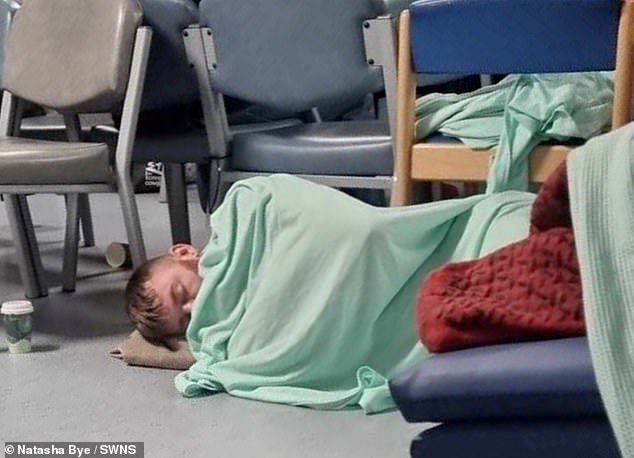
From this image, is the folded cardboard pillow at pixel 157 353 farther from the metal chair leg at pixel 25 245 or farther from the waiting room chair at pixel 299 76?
the metal chair leg at pixel 25 245

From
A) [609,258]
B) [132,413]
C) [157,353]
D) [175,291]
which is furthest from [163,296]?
[609,258]

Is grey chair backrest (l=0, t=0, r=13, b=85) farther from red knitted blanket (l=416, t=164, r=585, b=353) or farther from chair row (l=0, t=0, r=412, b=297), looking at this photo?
red knitted blanket (l=416, t=164, r=585, b=353)

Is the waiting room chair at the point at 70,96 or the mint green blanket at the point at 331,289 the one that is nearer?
the mint green blanket at the point at 331,289

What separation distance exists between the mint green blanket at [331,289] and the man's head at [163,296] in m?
0.14

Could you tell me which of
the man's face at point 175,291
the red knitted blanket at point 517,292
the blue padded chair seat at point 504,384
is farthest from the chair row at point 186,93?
the blue padded chair seat at point 504,384

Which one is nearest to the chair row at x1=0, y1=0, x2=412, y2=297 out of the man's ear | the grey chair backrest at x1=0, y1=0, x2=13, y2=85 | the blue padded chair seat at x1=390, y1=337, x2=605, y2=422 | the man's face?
the grey chair backrest at x1=0, y1=0, x2=13, y2=85

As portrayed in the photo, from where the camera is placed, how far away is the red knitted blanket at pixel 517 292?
40.6 inches

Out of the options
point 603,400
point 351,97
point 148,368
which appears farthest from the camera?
point 351,97

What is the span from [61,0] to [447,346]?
2004 millimetres

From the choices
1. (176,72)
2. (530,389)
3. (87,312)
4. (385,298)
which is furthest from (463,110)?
(530,389)

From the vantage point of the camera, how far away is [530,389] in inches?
36.6

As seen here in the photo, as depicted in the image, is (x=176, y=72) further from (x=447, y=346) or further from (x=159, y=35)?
(x=447, y=346)

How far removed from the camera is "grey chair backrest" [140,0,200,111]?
253cm

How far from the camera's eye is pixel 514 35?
6.30ft
